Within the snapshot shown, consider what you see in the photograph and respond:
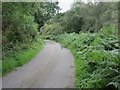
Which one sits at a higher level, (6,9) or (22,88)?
(6,9)

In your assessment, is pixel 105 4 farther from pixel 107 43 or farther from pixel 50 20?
pixel 50 20

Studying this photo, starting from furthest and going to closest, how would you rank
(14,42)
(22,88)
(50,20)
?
1. (50,20)
2. (14,42)
3. (22,88)

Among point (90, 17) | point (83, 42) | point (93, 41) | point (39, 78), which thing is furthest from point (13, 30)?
point (90, 17)

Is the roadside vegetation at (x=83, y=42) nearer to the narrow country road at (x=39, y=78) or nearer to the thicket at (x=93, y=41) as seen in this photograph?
the thicket at (x=93, y=41)

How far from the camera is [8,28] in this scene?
22.2m

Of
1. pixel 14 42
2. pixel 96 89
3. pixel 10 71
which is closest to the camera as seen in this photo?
pixel 96 89

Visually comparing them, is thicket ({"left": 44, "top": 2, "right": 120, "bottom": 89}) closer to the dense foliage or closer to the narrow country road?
the dense foliage

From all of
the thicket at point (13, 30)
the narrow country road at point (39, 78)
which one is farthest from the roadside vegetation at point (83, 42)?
the narrow country road at point (39, 78)

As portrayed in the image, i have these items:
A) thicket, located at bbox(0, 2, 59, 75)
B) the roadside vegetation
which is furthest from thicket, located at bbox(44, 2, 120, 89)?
thicket, located at bbox(0, 2, 59, 75)

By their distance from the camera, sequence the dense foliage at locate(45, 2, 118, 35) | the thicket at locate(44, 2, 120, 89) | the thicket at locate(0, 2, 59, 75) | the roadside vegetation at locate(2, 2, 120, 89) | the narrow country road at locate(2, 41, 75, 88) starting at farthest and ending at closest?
1. the dense foliage at locate(45, 2, 118, 35)
2. the thicket at locate(0, 2, 59, 75)
3. the narrow country road at locate(2, 41, 75, 88)
4. the roadside vegetation at locate(2, 2, 120, 89)
5. the thicket at locate(44, 2, 120, 89)

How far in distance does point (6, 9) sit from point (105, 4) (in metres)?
23.4

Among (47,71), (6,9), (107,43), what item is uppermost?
(6,9)

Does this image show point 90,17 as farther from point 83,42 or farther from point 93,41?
point 93,41

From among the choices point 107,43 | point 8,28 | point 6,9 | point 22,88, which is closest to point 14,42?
point 8,28
